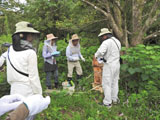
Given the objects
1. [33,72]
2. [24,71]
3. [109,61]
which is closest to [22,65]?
[24,71]

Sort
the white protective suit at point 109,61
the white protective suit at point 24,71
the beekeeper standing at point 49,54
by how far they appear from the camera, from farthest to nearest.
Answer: the beekeeper standing at point 49,54
the white protective suit at point 109,61
the white protective suit at point 24,71

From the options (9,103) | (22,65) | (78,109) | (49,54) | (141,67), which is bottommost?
(78,109)

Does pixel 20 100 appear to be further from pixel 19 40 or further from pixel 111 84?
pixel 111 84

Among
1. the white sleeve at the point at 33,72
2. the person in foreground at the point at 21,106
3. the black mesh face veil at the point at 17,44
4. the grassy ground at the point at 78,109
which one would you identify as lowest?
the grassy ground at the point at 78,109

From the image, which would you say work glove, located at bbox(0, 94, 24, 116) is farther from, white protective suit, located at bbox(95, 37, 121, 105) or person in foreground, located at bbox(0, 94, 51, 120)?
white protective suit, located at bbox(95, 37, 121, 105)

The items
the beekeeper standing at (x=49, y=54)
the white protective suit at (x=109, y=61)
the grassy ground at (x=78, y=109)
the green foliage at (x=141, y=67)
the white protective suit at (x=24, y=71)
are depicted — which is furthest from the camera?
Answer: the beekeeper standing at (x=49, y=54)

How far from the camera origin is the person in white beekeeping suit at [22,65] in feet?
7.74

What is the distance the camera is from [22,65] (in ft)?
7.75

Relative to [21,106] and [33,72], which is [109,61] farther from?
[21,106]

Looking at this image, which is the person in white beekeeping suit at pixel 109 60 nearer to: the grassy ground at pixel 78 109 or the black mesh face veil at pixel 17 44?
the grassy ground at pixel 78 109

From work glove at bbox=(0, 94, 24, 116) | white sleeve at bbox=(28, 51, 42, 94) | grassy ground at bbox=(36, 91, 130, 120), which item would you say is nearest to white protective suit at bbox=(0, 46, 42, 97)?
white sleeve at bbox=(28, 51, 42, 94)

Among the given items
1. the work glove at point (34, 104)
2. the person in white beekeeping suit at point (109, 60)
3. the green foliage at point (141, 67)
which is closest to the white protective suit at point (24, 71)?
the work glove at point (34, 104)

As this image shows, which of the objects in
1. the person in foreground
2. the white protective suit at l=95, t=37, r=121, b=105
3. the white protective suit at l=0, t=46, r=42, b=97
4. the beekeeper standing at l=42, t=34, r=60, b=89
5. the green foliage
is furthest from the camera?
the beekeeper standing at l=42, t=34, r=60, b=89

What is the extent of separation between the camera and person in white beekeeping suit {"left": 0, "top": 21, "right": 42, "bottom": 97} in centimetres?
236
